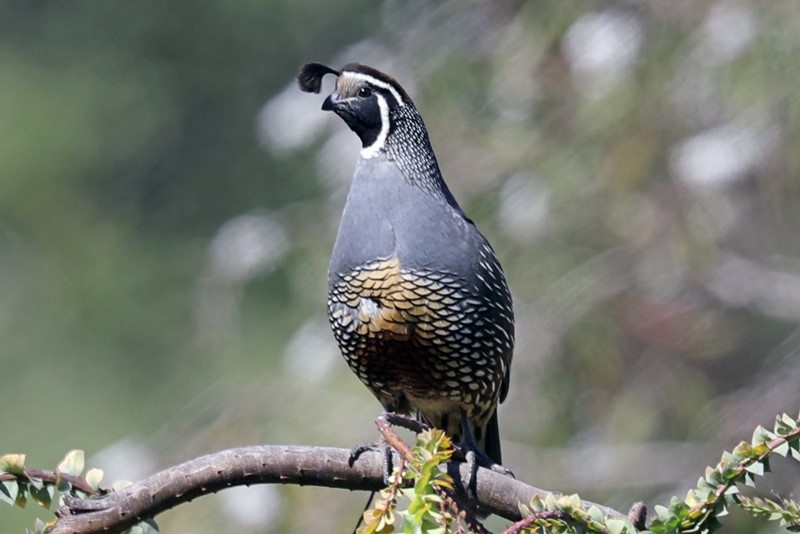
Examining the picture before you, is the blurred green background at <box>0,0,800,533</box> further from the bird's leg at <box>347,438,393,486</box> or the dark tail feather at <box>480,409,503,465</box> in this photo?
the bird's leg at <box>347,438,393,486</box>

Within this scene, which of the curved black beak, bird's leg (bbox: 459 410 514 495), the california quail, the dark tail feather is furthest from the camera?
the dark tail feather

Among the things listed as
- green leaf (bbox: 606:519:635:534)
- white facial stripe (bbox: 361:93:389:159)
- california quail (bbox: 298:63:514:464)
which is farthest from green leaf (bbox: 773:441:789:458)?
white facial stripe (bbox: 361:93:389:159)

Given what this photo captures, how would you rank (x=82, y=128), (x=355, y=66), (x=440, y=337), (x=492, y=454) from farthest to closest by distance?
1. (x=82, y=128)
2. (x=492, y=454)
3. (x=355, y=66)
4. (x=440, y=337)

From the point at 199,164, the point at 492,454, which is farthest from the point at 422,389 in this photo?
the point at 199,164

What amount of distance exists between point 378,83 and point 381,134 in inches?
4.5

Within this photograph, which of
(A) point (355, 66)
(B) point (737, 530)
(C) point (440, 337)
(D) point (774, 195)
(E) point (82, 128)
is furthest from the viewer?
(E) point (82, 128)

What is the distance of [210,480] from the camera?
2.12 metres

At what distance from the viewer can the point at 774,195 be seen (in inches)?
154

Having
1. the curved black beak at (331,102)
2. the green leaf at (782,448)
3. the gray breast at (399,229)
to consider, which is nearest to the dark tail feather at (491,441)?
the gray breast at (399,229)

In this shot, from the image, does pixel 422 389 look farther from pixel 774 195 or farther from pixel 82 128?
pixel 82 128

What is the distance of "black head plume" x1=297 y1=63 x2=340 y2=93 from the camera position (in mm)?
3287

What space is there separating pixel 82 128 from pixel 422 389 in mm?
8470

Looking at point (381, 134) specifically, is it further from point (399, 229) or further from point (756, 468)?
point (756, 468)

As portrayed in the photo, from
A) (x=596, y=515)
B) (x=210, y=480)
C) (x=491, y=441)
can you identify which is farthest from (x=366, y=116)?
(x=596, y=515)
